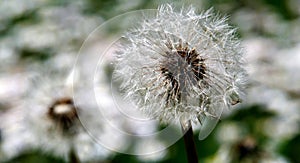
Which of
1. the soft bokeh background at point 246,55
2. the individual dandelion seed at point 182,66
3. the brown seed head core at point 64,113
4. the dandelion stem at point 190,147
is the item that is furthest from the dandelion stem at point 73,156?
the dandelion stem at point 190,147

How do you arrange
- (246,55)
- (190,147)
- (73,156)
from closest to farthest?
(190,147), (246,55), (73,156)

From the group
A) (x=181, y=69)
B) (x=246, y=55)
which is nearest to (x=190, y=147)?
(x=181, y=69)

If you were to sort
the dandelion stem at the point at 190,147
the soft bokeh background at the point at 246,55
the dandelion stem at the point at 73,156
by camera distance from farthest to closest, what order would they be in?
the soft bokeh background at the point at 246,55 → the dandelion stem at the point at 73,156 → the dandelion stem at the point at 190,147

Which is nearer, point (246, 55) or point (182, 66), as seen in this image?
point (182, 66)

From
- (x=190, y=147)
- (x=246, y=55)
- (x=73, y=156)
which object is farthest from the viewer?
(x=73, y=156)

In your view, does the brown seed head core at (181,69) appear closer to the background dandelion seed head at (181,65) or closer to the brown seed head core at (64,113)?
the background dandelion seed head at (181,65)

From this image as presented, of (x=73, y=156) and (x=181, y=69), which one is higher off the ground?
(x=181, y=69)

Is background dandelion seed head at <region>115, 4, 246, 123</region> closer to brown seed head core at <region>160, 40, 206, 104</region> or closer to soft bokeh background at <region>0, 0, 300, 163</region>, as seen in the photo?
brown seed head core at <region>160, 40, 206, 104</region>

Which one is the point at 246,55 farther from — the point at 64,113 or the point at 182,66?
the point at 64,113

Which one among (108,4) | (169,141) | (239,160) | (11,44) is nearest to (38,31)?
(11,44)
